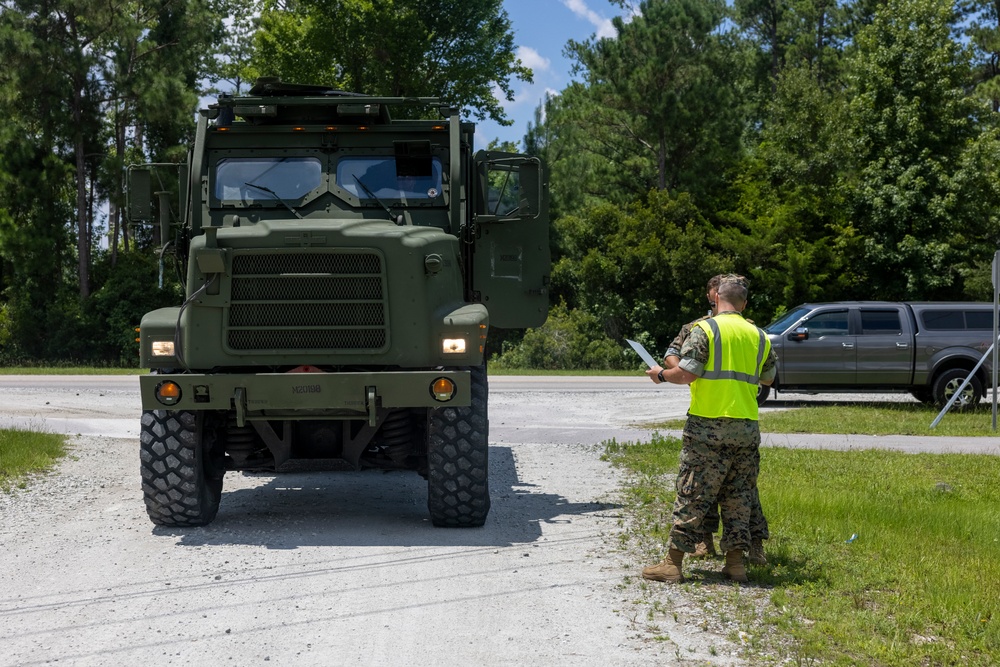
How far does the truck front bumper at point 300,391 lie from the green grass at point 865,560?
1837mm

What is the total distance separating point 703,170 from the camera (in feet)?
129

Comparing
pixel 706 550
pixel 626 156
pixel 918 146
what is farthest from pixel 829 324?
pixel 626 156

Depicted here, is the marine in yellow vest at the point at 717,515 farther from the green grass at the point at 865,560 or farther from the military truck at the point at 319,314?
the military truck at the point at 319,314

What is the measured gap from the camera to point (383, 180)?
9.64 meters

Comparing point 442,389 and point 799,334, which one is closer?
point 442,389

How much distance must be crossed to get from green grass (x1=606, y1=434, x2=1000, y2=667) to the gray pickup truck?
6.64 meters

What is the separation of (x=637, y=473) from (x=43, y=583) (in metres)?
6.23

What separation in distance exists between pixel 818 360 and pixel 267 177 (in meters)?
11.9

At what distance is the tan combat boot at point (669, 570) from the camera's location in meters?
6.95

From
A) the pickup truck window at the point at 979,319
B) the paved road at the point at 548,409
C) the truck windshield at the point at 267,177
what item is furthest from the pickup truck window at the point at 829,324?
the truck windshield at the point at 267,177

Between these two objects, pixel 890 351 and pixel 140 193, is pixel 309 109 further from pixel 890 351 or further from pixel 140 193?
pixel 890 351

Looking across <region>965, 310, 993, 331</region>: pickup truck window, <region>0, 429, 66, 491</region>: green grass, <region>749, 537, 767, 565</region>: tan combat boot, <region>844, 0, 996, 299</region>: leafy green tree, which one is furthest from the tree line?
<region>749, 537, 767, 565</region>: tan combat boot

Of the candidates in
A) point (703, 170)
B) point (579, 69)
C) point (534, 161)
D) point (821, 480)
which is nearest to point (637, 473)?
point (821, 480)

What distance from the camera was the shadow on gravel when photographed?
832cm
